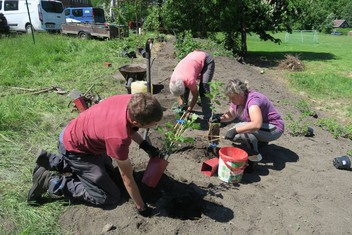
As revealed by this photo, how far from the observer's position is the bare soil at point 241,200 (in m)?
2.64

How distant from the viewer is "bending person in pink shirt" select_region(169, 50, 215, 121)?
4.17 m

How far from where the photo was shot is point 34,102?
5.29 meters

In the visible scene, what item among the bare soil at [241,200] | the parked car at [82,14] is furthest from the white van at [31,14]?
the bare soil at [241,200]

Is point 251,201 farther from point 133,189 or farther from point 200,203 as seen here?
point 133,189

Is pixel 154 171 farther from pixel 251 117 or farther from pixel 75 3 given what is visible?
pixel 75 3

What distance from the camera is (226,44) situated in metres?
13.5

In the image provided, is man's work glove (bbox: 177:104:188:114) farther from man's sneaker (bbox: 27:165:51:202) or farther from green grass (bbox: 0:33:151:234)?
man's sneaker (bbox: 27:165:51:202)

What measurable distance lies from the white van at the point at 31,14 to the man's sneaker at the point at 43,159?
14148 mm

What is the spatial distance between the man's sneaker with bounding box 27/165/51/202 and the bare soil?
0.30 meters

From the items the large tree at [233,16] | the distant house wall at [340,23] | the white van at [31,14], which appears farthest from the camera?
the distant house wall at [340,23]

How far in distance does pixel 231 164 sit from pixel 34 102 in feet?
12.6

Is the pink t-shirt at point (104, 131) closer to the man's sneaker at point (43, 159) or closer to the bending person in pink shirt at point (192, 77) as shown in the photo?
the man's sneaker at point (43, 159)

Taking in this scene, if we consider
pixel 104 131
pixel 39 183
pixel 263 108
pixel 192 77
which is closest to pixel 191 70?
pixel 192 77

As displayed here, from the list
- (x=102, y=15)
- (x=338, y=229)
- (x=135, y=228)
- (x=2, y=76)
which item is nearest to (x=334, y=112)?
(x=338, y=229)
